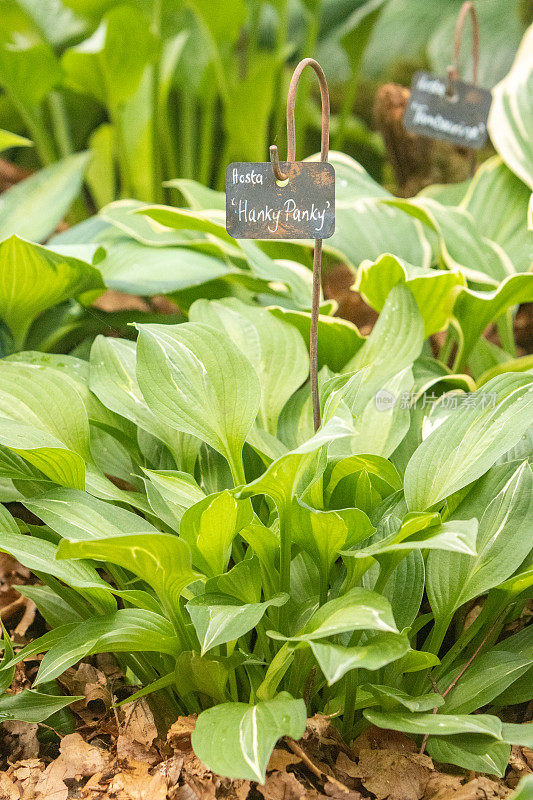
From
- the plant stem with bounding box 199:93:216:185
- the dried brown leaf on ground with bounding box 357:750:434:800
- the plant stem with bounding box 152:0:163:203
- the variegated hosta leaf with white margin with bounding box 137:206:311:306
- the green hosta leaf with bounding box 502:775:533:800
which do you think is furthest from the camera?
the plant stem with bounding box 199:93:216:185

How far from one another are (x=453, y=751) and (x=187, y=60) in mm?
2001

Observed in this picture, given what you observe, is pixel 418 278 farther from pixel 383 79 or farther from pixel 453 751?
pixel 383 79

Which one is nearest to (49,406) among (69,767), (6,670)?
(6,670)

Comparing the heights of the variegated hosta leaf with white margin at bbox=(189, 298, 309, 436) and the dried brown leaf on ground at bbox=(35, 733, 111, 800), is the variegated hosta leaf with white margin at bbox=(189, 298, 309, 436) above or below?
above

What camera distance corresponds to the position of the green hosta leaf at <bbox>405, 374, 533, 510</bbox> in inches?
29.9

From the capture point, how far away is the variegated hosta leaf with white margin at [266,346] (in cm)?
102

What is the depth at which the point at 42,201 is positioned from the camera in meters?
1.57

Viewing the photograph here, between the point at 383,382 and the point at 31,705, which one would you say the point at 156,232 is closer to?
the point at 383,382

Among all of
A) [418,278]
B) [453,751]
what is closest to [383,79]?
[418,278]

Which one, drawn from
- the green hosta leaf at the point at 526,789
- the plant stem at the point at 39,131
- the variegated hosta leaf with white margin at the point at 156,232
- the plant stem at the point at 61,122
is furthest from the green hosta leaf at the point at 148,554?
the plant stem at the point at 61,122

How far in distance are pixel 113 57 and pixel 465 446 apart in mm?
1355

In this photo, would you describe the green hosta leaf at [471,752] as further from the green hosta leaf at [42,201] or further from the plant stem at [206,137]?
the plant stem at [206,137]

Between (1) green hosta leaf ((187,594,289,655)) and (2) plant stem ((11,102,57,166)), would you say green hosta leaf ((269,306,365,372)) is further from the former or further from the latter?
(2) plant stem ((11,102,57,166))

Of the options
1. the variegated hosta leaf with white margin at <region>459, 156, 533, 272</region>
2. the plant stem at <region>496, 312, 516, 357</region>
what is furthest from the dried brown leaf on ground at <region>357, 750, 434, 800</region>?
the variegated hosta leaf with white margin at <region>459, 156, 533, 272</region>
